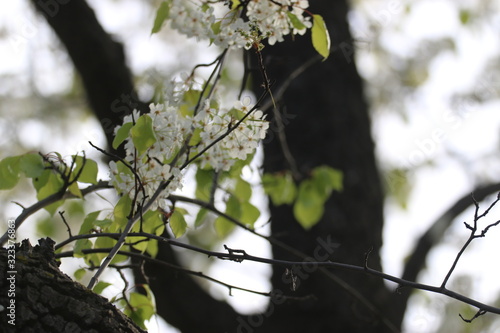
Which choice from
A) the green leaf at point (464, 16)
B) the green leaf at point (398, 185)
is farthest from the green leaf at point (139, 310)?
the green leaf at point (464, 16)

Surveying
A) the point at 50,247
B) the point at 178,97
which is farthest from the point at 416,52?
the point at 50,247

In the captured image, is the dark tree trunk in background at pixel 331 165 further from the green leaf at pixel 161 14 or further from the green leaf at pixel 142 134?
the green leaf at pixel 142 134

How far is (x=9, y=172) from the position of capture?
1.44 meters

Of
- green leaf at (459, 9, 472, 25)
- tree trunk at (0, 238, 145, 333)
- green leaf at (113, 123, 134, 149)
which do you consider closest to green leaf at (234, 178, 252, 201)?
green leaf at (113, 123, 134, 149)

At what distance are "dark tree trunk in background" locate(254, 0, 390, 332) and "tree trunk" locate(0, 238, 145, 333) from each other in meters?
1.44

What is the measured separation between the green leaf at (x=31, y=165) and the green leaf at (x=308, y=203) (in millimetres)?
1075

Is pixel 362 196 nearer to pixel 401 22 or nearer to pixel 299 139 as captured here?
pixel 299 139

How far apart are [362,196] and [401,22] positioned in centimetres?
263

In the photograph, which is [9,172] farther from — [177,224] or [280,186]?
[280,186]

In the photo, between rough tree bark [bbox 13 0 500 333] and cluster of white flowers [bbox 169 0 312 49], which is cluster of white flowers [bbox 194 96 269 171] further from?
rough tree bark [bbox 13 0 500 333]

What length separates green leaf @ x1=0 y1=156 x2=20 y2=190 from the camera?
1436 millimetres

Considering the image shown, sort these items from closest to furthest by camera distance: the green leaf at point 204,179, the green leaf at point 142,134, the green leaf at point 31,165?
1. the green leaf at point 142,134
2. the green leaf at point 31,165
3. the green leaf at point 204,179

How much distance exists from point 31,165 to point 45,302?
0.42 meters

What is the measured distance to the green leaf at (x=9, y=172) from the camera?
56.5 inches
